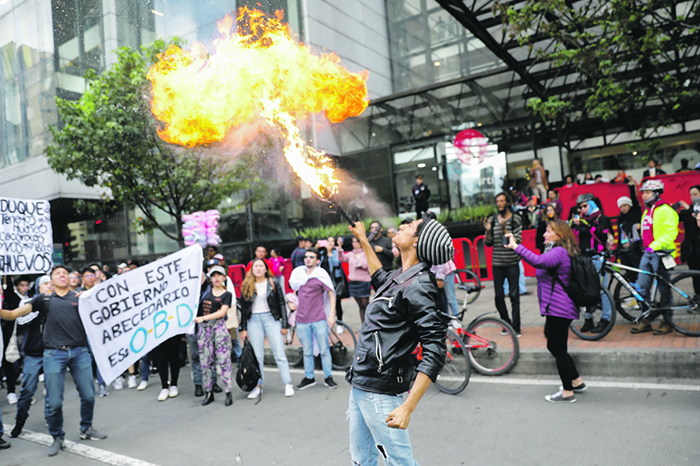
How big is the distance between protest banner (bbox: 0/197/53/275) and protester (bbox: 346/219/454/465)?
6646 millimetres

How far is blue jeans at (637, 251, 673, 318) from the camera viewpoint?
6.48m

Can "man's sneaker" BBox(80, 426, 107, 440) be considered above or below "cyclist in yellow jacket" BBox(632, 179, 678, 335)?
below

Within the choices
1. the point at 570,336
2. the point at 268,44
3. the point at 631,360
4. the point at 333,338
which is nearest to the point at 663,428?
the point at 631,360

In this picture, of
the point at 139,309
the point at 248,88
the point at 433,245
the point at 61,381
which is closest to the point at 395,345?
the point at 433,245

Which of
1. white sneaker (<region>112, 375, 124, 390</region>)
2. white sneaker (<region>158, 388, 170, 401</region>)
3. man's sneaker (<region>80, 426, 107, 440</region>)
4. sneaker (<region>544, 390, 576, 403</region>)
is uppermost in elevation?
sneaker (<region>544, 390, 576, 403</region>)

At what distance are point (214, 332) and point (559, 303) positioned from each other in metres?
4.37

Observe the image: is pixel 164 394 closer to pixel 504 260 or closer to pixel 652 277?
pixel 504 260

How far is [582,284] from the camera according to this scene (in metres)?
5.11

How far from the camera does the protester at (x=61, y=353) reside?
16.7 ft

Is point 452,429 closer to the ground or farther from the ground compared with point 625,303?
closer to the ground

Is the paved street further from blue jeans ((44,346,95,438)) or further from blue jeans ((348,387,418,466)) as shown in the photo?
blue jeans ((348,387,418,466))

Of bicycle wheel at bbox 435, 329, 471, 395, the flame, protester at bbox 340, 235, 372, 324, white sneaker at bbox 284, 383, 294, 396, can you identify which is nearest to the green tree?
the flame

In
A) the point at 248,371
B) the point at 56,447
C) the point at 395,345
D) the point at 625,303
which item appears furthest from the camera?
the point at 625,303

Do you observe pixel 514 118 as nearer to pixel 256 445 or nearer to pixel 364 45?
pixel 364 45
